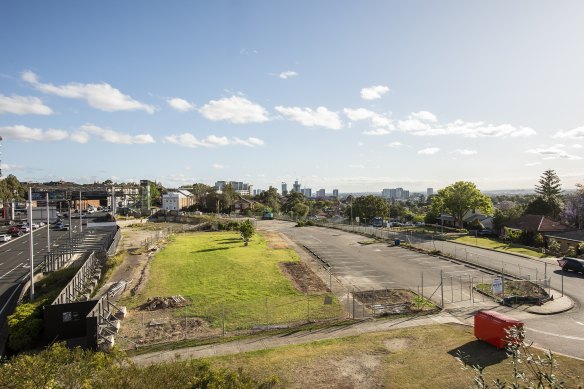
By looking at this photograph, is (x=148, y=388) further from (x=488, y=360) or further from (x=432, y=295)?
(x=432, y=295)

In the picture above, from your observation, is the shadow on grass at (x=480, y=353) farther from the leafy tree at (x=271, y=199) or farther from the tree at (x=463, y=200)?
the leafy tree at (x=271, y=199)

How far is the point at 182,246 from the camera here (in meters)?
53.7

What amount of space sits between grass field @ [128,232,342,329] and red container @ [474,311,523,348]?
8.93 metres

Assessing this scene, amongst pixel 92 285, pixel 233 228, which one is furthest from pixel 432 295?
pixel 233 228

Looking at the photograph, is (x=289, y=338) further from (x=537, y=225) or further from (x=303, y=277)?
(x=537, y=225)

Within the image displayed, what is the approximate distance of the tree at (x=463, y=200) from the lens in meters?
77.1

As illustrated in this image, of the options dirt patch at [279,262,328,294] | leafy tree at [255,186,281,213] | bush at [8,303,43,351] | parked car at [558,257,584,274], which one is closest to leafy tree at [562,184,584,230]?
parked car at [558,257,584,274]

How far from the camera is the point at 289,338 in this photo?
857 inches

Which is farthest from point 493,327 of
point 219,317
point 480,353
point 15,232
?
point 15,232

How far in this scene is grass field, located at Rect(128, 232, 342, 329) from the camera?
1006 inches

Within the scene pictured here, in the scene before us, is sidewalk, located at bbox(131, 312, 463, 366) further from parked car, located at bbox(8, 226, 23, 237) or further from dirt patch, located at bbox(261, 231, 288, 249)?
parked car, located at bbox(8, 226, 23, 237)

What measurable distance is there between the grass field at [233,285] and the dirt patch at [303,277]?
801 mm

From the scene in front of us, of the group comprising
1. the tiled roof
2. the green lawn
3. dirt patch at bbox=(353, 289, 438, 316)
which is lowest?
dirt patch at bbox=(353, 289, 438, 316)

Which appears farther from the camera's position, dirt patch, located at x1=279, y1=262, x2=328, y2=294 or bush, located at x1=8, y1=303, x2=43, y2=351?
dirt patch, located at x1=279, y1=262, x2=328, y2=294
